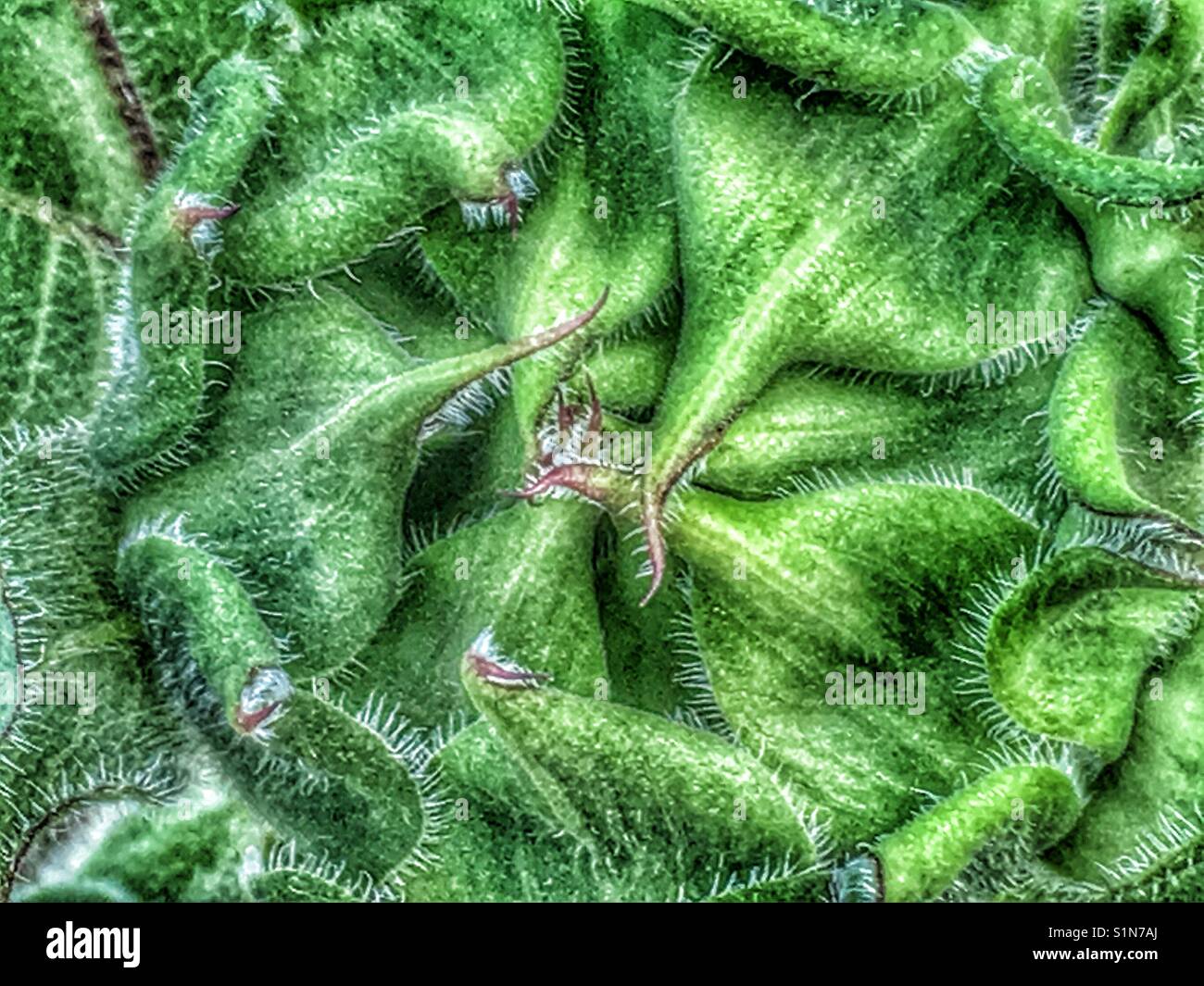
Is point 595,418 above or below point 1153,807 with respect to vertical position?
above

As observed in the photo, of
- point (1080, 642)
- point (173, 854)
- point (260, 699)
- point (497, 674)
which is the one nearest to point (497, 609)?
point (497, 674)

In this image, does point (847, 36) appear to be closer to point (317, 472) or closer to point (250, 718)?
point (317, 472)

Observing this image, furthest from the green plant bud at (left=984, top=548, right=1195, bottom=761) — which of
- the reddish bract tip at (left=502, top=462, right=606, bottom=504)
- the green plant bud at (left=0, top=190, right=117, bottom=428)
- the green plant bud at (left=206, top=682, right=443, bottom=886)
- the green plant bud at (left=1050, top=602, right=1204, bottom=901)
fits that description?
the green plant bud at (left=0, top=190, right=117, bottom=428)

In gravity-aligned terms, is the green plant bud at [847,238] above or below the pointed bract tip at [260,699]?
above

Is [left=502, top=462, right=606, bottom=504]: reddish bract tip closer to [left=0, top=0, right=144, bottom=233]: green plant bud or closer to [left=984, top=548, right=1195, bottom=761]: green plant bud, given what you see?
[left=984, top=548, right=1195, bottom=761]: green plant bud

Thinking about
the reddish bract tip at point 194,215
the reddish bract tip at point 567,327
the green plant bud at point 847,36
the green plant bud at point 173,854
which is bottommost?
the green plant bud at point 173,854

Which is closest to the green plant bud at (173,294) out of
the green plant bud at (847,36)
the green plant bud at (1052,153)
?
the green plant bud at (847,36)

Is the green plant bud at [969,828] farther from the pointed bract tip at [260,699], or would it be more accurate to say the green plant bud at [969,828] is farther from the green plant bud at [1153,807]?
the pointed bract tip at [260,699]

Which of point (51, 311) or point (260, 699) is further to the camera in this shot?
point (51, 311)
